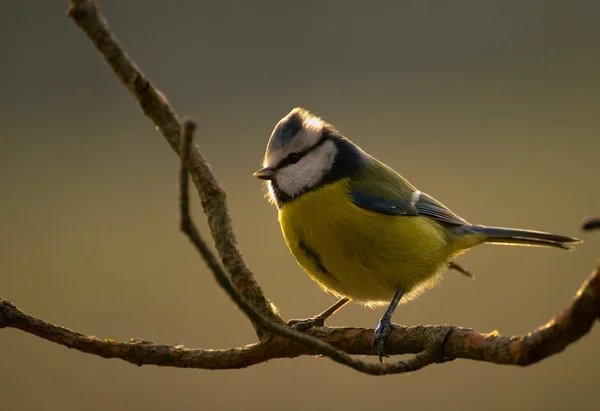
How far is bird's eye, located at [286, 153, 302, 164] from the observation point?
1173 millimetres

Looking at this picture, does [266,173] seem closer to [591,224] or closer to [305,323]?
[305,323]

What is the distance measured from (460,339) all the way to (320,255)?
415 millimetres

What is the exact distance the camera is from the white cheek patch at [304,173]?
117cm

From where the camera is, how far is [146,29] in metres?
3.10

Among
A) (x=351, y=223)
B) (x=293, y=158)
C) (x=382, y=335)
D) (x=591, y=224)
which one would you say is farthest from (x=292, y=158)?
(x=591, y=224)

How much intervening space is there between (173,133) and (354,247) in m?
0.36

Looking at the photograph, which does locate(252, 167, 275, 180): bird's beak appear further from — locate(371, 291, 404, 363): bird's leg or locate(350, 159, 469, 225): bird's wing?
locate(371, 291, 404, 363): bird's leg

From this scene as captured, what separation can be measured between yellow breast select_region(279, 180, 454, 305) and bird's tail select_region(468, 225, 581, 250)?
0.60ft

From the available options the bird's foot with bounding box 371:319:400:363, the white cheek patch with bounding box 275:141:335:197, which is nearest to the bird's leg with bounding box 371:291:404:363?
the bird's foot with bounding box 371:319:400:363

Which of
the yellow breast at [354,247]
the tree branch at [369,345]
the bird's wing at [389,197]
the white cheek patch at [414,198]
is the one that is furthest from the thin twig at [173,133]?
the white cheek patch at [414,198]

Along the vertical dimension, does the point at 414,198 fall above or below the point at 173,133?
below

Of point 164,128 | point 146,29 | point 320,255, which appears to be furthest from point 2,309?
point 146,29

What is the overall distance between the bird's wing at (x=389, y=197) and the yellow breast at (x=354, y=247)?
19 millimetres

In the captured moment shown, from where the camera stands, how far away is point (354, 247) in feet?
3.54
